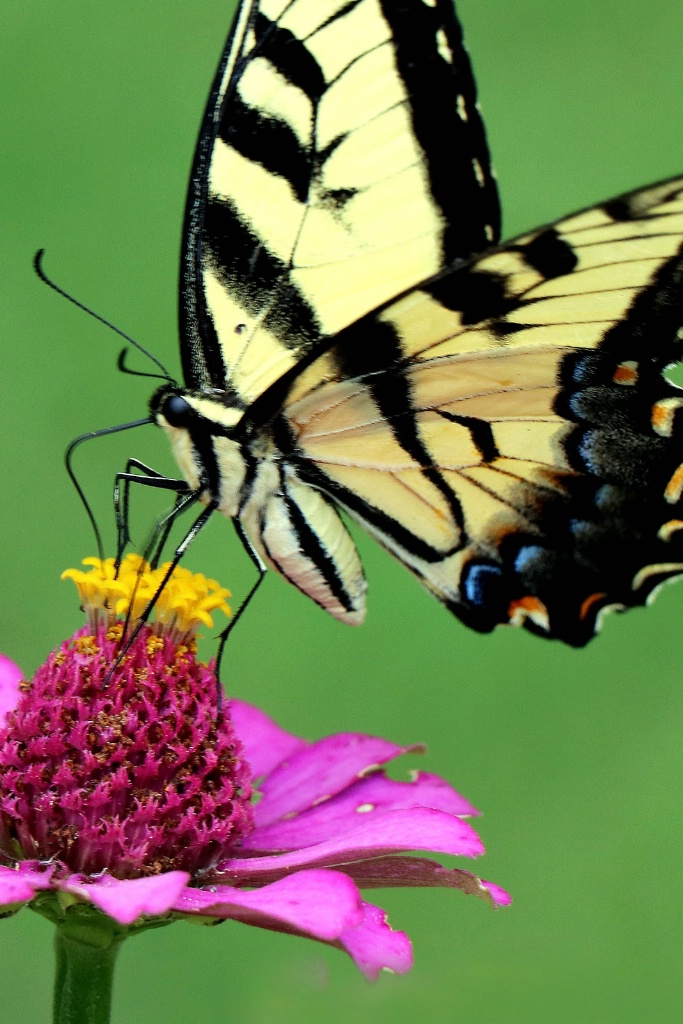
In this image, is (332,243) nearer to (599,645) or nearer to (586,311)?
(586,311)

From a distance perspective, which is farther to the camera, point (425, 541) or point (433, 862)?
point (425, 541)

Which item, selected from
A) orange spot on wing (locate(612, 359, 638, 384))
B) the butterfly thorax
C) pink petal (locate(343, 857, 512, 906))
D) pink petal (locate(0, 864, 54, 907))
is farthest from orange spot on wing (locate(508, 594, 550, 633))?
pink petal (locate(0, 864, 54, 907))

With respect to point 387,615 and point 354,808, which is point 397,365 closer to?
point 354,808

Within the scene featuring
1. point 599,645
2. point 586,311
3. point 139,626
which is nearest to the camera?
point 139,626

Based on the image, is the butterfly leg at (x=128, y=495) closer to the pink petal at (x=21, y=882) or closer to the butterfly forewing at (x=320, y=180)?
the butterfly forewing at (x=320, y=180)

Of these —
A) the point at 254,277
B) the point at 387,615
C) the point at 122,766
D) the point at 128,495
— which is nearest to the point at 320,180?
the point at 254,277

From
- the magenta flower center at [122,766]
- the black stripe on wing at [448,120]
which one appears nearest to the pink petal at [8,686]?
the magenta flower center at [122,766]

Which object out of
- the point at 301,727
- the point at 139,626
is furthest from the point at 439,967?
the point at 139,626

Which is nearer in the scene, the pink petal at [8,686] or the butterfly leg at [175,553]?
the butterfly leg at [175,553]
